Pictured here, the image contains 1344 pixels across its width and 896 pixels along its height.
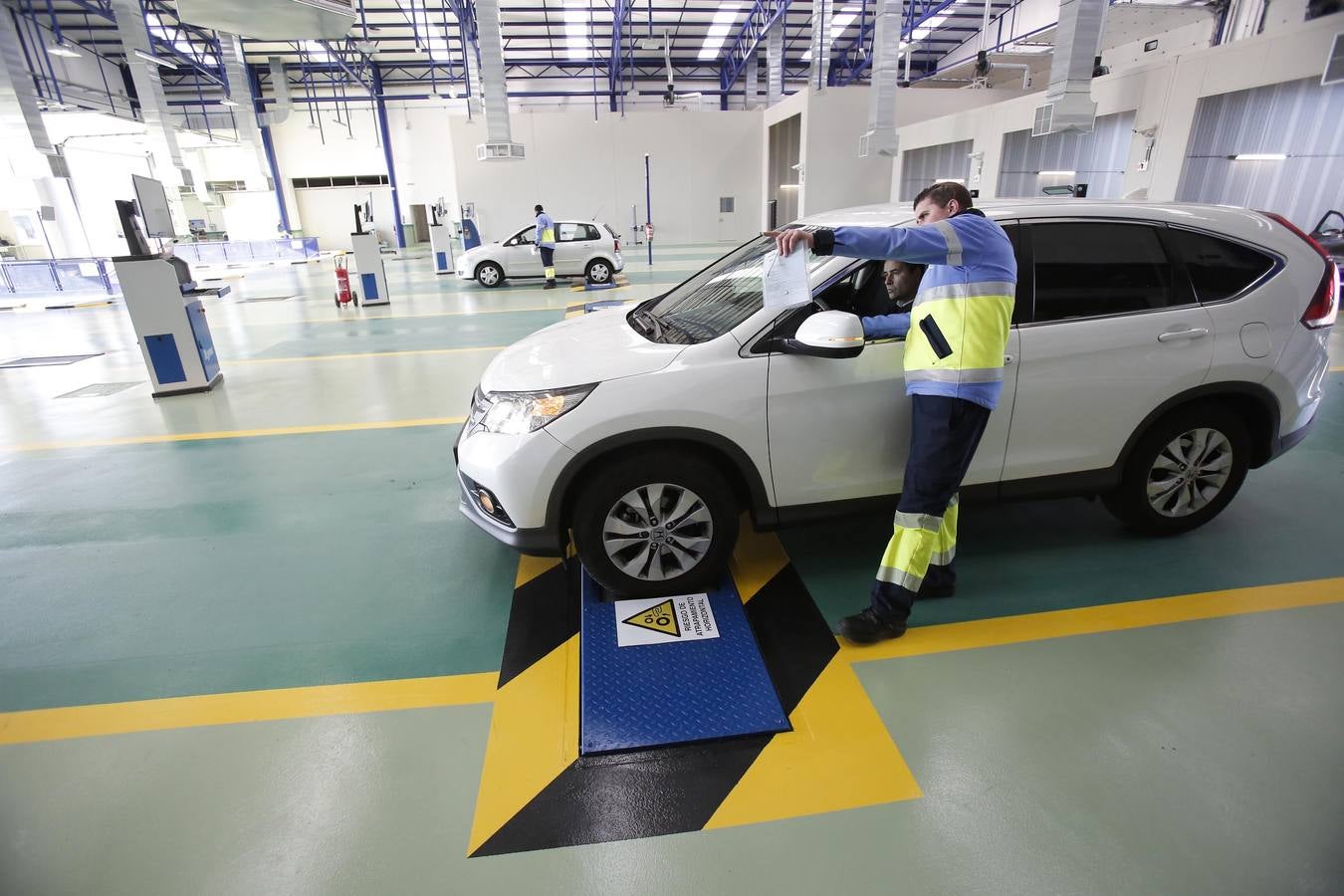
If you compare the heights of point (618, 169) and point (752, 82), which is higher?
point (752, 82)

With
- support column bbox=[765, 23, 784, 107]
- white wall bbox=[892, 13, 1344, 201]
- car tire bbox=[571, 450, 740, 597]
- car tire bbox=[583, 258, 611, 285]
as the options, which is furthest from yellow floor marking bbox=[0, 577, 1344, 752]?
support column bbox=[765, 23, 784, 107]

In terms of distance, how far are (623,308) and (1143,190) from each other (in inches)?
451

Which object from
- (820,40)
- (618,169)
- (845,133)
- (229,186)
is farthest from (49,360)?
(229,186)

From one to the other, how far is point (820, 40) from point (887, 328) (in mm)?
15210

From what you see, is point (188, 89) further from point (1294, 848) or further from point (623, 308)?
point (1294, 848)

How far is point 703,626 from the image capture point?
269 cm

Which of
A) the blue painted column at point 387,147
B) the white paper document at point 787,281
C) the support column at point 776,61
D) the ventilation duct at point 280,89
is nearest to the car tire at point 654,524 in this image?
the white paper document at point 787,281

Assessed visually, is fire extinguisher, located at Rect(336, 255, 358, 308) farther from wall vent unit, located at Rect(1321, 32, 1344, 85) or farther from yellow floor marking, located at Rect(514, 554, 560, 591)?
wall vent unit, located at Rect(1321, 32, 1344, 85)

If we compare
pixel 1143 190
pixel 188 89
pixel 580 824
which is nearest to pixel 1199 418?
pixel 580 824

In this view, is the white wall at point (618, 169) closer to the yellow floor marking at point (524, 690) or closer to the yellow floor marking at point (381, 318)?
the yellow floor marking at point (381, 318)

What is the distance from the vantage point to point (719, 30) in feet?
76.0

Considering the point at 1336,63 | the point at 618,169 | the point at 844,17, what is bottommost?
the point at 618,169

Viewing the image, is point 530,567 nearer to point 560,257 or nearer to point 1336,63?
point 1336,63

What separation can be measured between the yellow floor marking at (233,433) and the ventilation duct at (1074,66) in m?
9.23
